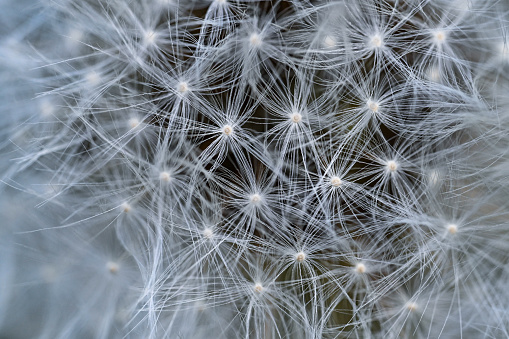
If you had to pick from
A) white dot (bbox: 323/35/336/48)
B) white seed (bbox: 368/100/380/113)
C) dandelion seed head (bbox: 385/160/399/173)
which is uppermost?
white dot (bbox: 323/35/336/48)

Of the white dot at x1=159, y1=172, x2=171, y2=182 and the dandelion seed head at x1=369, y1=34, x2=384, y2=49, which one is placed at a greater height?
the dandelion seed head at x1=369, y1=34, x2=384, y2=49

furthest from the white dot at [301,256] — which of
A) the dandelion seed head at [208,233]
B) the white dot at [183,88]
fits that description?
the white dot at [183,88]

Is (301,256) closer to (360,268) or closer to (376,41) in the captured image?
(360,268)

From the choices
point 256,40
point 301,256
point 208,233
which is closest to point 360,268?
Answer: point 301,256

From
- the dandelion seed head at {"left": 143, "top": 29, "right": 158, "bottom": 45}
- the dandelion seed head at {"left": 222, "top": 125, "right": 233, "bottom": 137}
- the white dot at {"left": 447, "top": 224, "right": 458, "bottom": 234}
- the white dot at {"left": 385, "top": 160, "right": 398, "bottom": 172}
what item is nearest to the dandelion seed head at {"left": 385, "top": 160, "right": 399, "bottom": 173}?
the white dot at {"left": 385, "top": 160, "right": 398, "bottom": 172}

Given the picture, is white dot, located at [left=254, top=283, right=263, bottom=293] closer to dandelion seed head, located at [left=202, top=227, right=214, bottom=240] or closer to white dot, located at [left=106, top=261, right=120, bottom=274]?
dandelion seed head, located at [left=202, top=227, right=214, bottom=240]

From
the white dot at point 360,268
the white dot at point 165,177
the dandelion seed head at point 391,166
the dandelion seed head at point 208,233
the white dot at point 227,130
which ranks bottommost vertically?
the white dot at point 360,268

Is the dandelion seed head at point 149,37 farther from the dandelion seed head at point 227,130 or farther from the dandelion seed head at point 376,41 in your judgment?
the dandelion seed head at point 376,41

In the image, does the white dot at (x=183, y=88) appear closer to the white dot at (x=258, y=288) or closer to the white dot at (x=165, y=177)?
the white dot at (x=165, y=177)

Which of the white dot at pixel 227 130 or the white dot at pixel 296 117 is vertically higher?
the white dot at pixel 296 117
